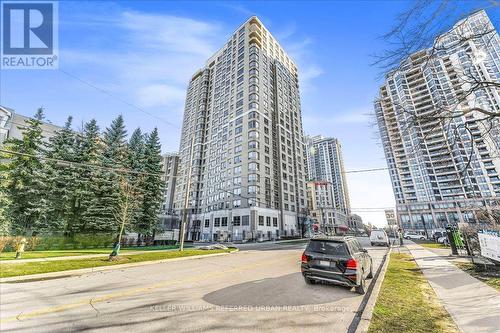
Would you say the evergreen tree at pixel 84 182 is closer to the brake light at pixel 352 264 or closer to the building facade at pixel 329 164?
the brake light at pixel 352 264

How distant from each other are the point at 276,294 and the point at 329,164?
16585 centimetres

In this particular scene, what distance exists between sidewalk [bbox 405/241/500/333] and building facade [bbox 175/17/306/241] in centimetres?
4167

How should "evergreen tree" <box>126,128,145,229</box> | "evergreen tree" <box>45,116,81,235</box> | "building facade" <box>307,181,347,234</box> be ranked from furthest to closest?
"building facade" <box>307,181,347,234</box>, "evergreen tree" <box>126,128,145,229</box>, "evergreen tree" <box>45,116,81,235</box>

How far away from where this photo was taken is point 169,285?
25.1 feet

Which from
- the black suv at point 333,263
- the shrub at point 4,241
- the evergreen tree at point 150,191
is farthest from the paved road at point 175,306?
the evergreen tree at point 150,191

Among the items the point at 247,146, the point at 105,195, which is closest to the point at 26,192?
the point at 105,195

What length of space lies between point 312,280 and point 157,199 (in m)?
29.2

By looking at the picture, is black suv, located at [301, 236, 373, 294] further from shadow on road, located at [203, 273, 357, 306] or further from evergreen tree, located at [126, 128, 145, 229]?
evergreen tree, located at [126, 128, 145, 229]

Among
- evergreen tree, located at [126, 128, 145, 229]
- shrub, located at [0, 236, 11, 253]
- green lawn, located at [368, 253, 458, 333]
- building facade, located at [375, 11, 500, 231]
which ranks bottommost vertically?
green lawn, located at [368, 253, 458, 333]

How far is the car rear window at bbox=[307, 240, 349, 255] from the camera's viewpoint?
23.9ft

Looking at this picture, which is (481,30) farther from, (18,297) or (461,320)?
(18,297)

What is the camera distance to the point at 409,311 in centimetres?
523

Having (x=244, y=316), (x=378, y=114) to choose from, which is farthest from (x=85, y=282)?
(x=378, y=114)

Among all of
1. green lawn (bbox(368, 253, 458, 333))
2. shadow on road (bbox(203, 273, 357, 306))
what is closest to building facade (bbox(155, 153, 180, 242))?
shadow on road (bbox(203, 273, 357, 306))
